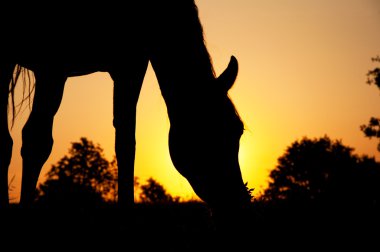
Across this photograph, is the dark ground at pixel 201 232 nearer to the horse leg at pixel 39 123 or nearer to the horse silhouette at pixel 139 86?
the horse silhouette at pixel 139 86

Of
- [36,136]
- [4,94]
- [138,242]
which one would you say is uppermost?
[4,94]

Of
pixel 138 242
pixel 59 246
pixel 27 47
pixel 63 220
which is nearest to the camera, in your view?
pixel 59 246

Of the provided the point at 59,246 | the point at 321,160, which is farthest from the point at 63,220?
the point at 321,160

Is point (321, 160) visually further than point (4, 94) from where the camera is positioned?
Yes

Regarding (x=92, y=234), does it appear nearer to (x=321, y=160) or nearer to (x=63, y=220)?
(x=63, y=220)

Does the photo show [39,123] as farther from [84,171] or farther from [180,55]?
[84,171]

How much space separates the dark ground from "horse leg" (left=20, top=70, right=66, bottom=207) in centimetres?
56

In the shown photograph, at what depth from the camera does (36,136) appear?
377cm

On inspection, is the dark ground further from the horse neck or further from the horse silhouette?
the horse neck

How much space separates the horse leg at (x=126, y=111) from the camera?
4.02 meters

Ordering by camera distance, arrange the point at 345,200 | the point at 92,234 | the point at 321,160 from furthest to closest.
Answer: the point at 321,160 < the point at 345,200 < the point at 92,234

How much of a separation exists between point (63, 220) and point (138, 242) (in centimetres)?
164

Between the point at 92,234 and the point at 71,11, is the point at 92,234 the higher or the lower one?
the lower one

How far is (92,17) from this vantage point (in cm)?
347
